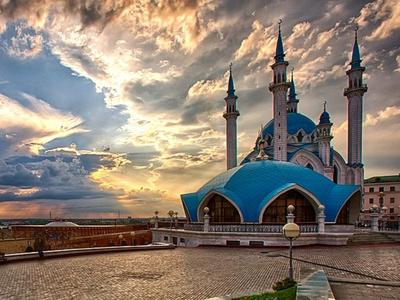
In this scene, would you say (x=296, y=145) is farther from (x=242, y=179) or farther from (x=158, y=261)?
(x=158, y=261)

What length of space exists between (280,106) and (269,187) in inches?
863

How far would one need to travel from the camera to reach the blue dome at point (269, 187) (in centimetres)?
2681

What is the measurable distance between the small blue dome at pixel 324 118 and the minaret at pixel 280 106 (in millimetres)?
10856

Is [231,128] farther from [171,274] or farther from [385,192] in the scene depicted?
[385,192]

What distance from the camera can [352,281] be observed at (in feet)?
34.7

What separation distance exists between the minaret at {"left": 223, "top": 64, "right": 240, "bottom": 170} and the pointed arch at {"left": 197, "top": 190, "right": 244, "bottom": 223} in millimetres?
24008

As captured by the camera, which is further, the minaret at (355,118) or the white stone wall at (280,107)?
the minaret at (355,118)

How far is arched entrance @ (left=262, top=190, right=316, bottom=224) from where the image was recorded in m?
27.5

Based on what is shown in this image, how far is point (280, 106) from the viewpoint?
46531mm

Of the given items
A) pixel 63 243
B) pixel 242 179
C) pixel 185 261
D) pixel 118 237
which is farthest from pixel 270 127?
pixel 185 261

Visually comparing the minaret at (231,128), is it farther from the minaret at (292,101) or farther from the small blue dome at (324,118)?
the minaret at (292,101)

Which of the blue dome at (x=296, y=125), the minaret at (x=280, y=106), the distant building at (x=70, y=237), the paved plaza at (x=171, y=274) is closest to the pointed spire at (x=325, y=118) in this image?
the blue dome at (x=296, y=125)

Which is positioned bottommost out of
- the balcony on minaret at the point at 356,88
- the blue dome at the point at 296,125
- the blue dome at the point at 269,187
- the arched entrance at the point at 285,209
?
the arched entrance at the point at 285,209

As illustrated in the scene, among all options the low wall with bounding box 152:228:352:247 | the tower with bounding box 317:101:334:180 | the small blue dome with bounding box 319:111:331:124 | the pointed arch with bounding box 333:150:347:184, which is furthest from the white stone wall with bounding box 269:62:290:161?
the low wall with bounding box 152:228:352:247
